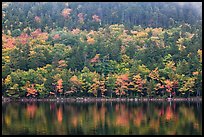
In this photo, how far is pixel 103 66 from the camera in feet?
194

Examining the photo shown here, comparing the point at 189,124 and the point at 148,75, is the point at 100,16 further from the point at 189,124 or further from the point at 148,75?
the point at 189,124

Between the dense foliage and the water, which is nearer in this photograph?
the water

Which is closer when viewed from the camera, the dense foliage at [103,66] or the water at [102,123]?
the water at [102,123]

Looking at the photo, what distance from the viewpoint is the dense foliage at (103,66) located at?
171 feet

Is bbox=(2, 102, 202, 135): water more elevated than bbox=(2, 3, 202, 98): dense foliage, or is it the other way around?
bbox=(2, 3, 202, 98): dense foliage

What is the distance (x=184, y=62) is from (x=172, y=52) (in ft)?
21.9

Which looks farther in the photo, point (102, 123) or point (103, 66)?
point (103, 66)

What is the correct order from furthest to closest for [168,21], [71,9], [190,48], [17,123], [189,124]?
[71,9] < [168,21] < [190,48] < [17,123] < [189,124]

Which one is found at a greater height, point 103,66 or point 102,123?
point 103,66

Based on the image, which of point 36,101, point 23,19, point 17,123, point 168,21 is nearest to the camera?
point 17,123

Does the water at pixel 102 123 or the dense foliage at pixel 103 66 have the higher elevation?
the dense foliage at pixel 103 66

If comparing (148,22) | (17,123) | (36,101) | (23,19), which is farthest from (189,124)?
(148,22)

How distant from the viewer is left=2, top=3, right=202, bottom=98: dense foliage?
5197cm

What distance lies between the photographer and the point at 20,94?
51.7 m
